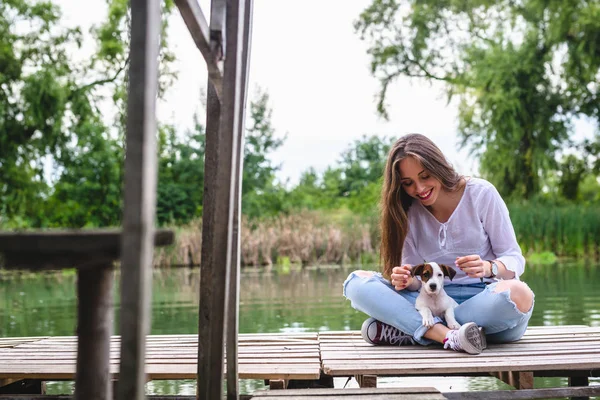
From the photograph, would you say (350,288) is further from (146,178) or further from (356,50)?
(356,50)

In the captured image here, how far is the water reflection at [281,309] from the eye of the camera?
3.47 m

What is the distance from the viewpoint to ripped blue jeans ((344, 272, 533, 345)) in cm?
262

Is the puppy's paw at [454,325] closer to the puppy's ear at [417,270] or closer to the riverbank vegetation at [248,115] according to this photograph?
the puppy's ear at [417,270]

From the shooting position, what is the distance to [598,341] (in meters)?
2.77

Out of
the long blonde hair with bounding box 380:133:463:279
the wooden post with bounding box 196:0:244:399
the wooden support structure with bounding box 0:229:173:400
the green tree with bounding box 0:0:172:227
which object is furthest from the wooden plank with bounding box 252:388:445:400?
the green tree with bounding box 0:0:172:227

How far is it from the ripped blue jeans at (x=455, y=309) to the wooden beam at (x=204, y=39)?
130 centimetres

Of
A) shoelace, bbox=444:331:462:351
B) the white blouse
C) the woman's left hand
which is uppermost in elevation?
the white blouse

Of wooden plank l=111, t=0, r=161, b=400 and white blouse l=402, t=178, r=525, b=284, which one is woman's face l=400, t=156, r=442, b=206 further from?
wooden plank l=111, t=0, r=161, b=400

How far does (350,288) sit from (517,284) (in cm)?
60

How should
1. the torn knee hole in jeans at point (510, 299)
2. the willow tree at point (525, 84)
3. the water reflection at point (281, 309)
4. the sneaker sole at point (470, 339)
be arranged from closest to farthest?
the sneaker sole at point (470, 339)
the torn knee hole in jeans at point (510, 299)
the water reflection at point (281, 309)
the willow tree at point (525, 84)

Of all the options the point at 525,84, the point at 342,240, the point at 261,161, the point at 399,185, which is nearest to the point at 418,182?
the point at 399,185

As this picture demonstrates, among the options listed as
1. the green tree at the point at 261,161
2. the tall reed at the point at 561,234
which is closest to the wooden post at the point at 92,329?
the tall reed at the point at 561,234

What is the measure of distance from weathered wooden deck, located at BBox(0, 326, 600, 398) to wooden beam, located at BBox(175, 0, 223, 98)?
715 mm

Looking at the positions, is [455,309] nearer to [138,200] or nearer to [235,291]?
[235,291]
